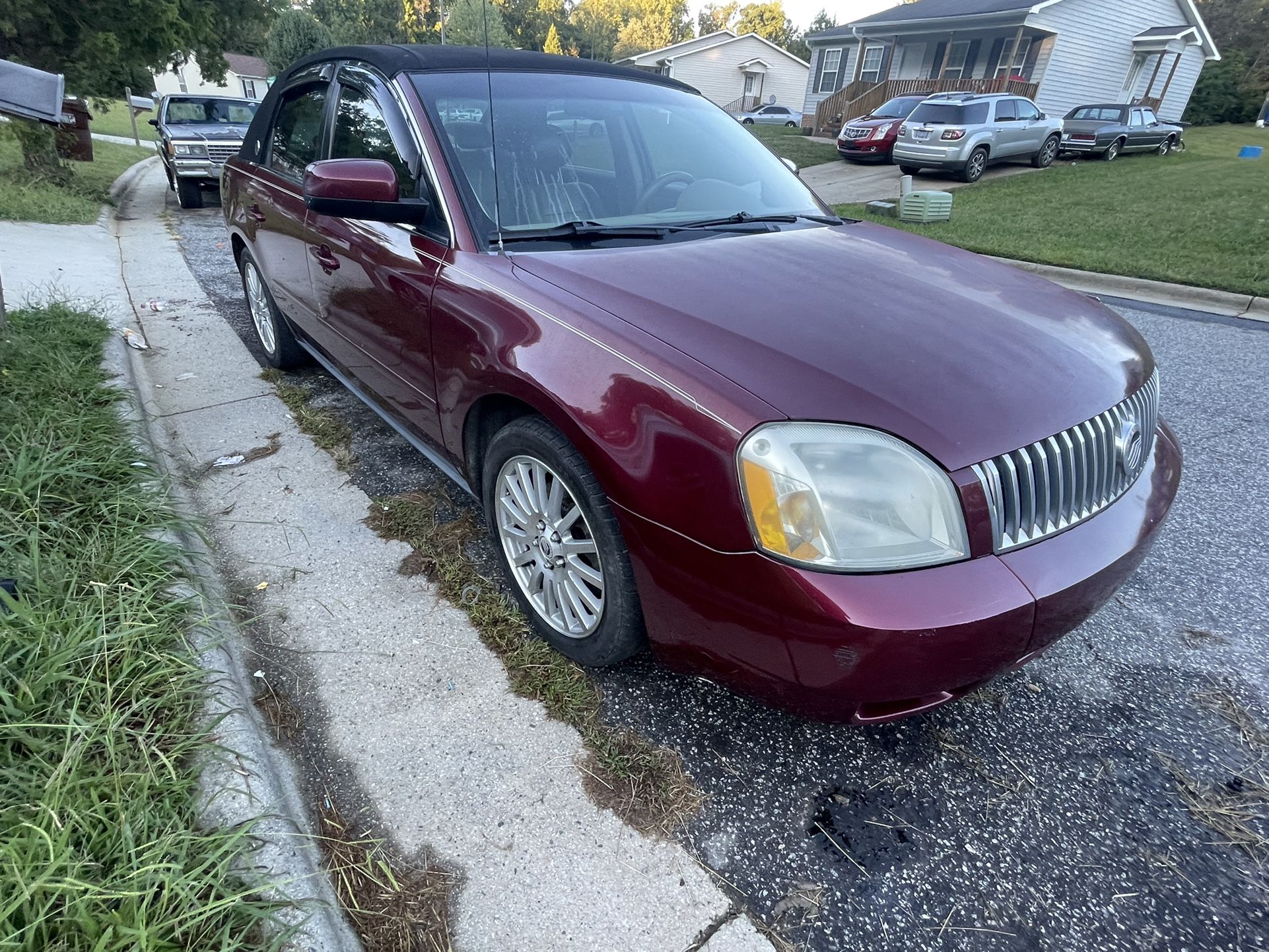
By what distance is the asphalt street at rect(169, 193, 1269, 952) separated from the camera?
1.55m

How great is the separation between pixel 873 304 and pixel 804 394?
60 centimetres

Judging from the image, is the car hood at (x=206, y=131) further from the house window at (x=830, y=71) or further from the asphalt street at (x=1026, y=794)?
the house window at (x=830, y=71)

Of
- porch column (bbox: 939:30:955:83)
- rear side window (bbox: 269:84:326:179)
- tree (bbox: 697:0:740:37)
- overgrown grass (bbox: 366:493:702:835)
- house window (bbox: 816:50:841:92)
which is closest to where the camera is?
overgrown grass (bbox: 366:493:702:835)

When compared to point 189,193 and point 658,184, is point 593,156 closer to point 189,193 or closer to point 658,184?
point 658,184

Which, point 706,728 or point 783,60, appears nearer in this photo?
point 706,728

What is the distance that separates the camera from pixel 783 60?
42750 mm

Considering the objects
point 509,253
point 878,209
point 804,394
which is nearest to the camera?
point 804,394

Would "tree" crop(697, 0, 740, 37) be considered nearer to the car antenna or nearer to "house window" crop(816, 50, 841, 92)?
"house window" crop(816, 50, 841, 92)

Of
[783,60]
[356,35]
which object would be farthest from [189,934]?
[356,35]

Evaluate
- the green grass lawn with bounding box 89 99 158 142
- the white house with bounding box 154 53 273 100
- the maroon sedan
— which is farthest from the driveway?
the white house with bounding box 154 53 273 100

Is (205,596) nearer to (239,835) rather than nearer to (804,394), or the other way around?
(239,835)

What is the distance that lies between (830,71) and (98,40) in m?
28.1

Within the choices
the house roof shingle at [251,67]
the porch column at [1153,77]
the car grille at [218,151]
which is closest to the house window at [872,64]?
the porch column at [1153,77]

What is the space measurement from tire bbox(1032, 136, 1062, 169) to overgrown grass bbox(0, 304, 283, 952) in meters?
19.2
